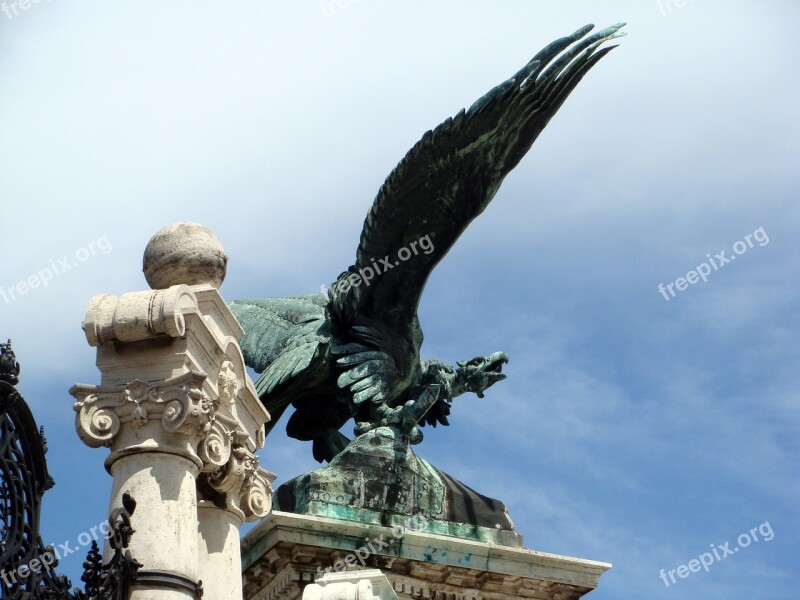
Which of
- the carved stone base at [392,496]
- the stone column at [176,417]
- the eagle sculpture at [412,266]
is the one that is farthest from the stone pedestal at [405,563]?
the stone column at [176,417]

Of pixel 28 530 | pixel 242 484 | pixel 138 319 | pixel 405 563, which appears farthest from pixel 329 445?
pixel 28 530

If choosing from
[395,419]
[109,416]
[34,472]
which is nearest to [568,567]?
[395,419]

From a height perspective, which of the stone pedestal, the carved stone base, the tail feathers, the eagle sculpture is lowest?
the stone pedestal

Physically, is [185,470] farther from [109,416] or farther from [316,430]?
[316,430]

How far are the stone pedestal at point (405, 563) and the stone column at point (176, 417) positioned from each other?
2.29 metres

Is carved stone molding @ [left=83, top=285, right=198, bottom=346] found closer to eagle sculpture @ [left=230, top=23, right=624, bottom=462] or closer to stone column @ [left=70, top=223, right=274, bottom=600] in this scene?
stone column @ [left=70, top=223, right=274, bottom=600]

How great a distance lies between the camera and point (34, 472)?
28.2 ft

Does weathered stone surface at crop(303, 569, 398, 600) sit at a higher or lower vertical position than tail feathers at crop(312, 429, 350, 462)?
lower

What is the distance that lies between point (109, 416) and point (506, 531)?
4957 millimetres

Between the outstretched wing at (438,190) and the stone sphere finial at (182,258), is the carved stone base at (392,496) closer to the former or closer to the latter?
the outstretched wing at (438,190)

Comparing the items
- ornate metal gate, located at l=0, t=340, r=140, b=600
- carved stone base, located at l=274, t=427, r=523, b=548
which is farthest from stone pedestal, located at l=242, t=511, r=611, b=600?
ornate metal gate, located at l=0, t=340, r=140, b=600

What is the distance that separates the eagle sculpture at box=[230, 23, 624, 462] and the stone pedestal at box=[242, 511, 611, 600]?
4.64 feet

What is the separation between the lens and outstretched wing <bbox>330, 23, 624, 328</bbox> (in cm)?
1471

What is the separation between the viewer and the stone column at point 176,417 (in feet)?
30.7
